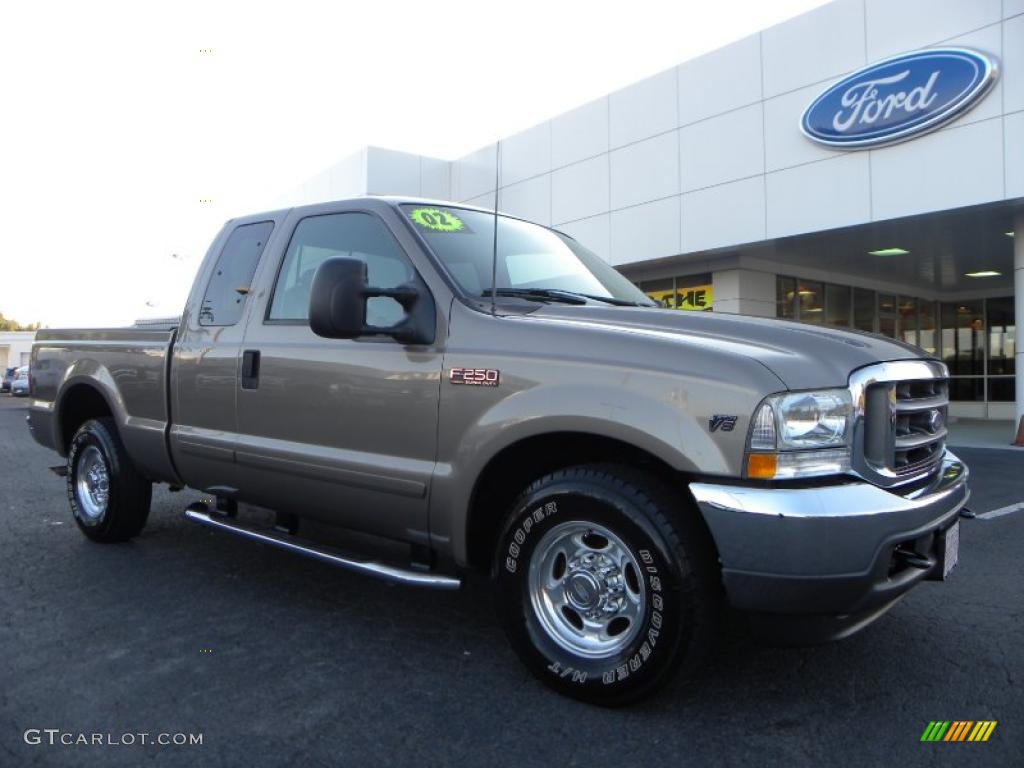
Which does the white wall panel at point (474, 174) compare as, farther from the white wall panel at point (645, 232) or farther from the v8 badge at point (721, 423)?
the v8 badge at point (721, 423)

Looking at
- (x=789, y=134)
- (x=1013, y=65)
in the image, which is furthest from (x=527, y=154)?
(x=1013, y=65)

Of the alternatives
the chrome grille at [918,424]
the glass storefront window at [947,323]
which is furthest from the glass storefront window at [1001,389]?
the chrome grille at [918,424]

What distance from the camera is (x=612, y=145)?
16.1m

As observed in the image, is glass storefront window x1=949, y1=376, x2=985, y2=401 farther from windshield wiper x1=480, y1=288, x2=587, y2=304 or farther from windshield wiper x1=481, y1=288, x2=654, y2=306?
windshield wiper x1=480, y1=288, x2=587, y2=304

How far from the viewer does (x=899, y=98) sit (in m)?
11.6

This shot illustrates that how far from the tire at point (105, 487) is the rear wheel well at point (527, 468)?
282 centimetres

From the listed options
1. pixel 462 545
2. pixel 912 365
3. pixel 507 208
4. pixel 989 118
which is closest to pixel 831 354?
pixel 912 365

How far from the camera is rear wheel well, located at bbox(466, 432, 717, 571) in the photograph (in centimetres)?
282

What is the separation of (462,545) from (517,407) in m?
0.64

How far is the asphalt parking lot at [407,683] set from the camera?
2514mm

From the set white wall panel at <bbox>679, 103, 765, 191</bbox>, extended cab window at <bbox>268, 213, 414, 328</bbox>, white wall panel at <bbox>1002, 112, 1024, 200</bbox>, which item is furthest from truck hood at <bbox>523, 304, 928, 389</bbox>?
white wall panel at <bbox>679, 103, 765, 191</bbox>

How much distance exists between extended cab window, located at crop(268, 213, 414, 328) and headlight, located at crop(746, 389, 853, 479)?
5.49ft

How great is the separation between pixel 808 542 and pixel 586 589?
33.0 inches

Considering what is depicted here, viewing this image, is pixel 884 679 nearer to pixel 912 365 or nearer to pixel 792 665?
pixel 792 665
